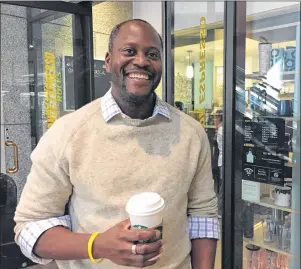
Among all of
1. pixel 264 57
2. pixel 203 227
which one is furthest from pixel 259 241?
pixel 203 227

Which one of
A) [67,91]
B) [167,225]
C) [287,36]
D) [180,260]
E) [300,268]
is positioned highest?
[287,36]

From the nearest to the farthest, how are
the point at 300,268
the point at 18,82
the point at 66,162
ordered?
1. the point at 66,162
2. the point at 300,268
3. the point at 18,82

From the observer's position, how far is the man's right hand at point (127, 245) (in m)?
0.96

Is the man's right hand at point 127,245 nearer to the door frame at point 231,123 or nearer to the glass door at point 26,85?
the door frame at point 231,123

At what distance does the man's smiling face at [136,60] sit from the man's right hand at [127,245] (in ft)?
1.51

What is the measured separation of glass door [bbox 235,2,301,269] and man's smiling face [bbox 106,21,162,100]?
99 cm

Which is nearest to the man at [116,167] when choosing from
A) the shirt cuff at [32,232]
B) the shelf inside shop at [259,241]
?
the shirt cuff at [32,232]

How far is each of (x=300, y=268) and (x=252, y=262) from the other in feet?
4.44

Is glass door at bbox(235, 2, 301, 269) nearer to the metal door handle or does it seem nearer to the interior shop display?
the interior shop display

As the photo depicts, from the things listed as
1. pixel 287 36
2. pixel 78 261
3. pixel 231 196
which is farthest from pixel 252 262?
pixel 78 261

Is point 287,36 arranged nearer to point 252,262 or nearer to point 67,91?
point 252,262

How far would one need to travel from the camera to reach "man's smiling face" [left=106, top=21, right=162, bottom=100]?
120cm

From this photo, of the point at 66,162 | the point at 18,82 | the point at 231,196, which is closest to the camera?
the point at 66,162

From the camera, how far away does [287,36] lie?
2.20m
